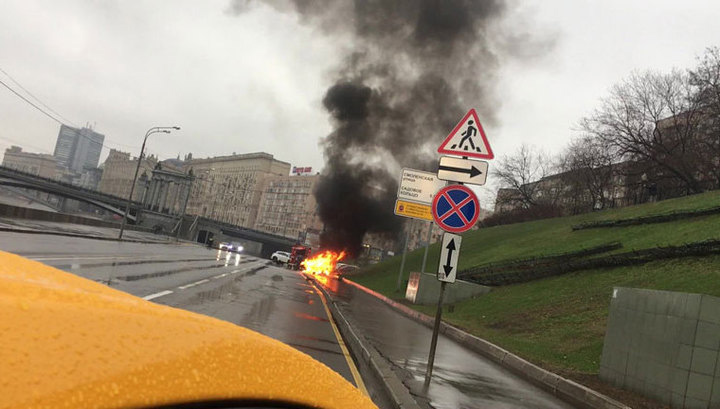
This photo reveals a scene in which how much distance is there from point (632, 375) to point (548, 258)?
48.5 feet

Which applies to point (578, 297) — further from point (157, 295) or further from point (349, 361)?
point (157, 295)

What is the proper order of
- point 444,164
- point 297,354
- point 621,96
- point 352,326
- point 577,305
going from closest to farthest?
point 297,354 < point 444,164 < point 352,326 < point 577,305 < point 621,96

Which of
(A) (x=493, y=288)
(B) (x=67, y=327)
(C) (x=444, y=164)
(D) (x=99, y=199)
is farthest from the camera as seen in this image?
(D) (x=99, y=199)

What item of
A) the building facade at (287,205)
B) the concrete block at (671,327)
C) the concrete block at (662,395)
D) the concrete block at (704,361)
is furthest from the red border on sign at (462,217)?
the building facade at (287,205)

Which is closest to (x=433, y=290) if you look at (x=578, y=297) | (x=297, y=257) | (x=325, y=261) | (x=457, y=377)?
(x=578, y=297)

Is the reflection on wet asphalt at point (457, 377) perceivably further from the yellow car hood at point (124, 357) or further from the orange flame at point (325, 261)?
the orange flame at point (325, 261)

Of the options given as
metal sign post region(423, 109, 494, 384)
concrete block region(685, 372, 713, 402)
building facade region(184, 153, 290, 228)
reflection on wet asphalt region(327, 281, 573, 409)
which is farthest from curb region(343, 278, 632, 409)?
building facade region(184, 153, 290, 228)

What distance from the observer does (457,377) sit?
780 centimetres

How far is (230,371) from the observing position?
1.04m

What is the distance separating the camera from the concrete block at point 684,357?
6910mm

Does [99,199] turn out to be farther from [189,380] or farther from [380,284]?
[189,380]

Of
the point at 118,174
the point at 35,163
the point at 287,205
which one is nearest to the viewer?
the point at 287,205

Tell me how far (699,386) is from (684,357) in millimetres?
403

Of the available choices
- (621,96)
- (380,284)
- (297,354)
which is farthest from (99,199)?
(297,354)
